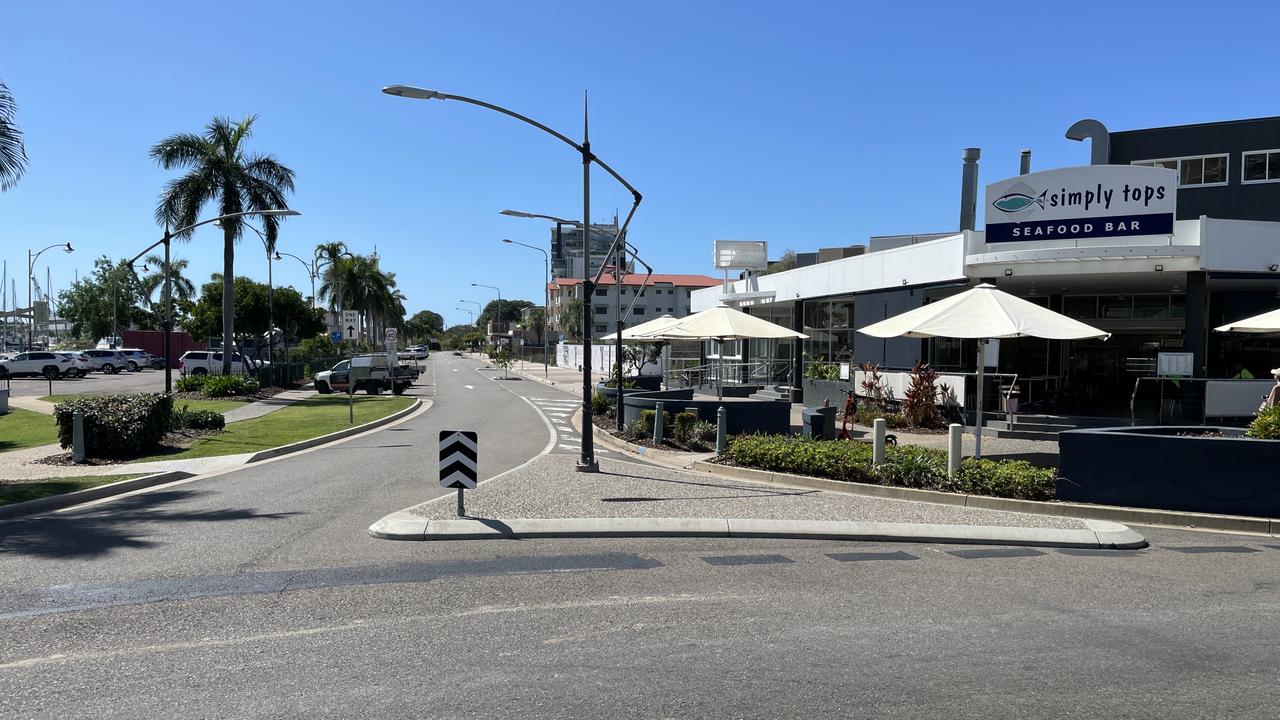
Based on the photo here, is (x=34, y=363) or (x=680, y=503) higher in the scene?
(x=34, y=363)

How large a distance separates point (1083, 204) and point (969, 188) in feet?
29.1

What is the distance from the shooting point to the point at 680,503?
1123cm

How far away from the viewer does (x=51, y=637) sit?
5777 millimetres

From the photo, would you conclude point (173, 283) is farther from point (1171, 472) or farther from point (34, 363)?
point (1171, 472)

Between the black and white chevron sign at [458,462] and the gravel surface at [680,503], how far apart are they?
404mm

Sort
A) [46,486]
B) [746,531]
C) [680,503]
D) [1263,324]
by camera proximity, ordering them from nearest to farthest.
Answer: [746,531] → [680,503] → [46,486] → [1263,324]

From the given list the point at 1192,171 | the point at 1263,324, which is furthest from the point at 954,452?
the point at 1192,171

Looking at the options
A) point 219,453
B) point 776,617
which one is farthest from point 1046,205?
point 219,453

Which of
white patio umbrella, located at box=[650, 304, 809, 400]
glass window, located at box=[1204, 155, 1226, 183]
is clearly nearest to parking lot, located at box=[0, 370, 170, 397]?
white patio umbrella, located at box=[650, 304, 809, 400]

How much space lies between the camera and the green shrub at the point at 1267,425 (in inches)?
425

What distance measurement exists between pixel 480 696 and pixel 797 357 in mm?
23737

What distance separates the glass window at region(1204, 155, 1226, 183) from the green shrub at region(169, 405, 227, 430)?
89.3 ft

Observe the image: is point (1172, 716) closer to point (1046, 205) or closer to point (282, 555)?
point (282, 555)

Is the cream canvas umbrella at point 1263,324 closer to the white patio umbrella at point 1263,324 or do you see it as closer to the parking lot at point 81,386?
the white patio umbrella at point 1263,324
